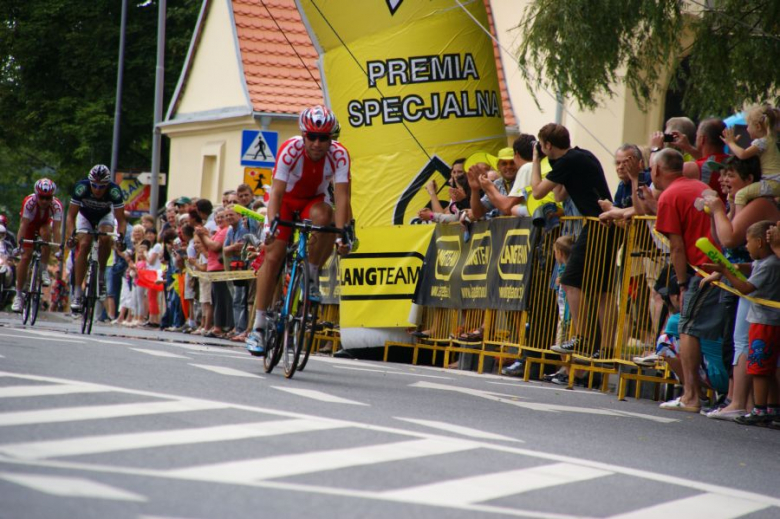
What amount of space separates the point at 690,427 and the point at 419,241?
7.04 m

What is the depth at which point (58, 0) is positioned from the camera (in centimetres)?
4744

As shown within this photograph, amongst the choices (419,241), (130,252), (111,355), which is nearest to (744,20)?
(419,241)

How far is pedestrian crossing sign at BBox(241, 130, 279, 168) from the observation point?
926 inches

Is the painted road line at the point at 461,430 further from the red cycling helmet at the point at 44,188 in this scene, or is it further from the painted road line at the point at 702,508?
the red cycling helmet at the point at 44,188

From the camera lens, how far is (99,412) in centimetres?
742

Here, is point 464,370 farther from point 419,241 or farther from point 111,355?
point 111,355

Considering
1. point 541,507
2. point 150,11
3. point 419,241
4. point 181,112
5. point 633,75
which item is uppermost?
point 150,11

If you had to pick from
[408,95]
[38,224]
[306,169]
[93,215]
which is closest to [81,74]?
[38,224]

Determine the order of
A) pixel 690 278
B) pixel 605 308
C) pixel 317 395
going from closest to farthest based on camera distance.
Result: pixel 317 395 < pixel 690 278 < pixel 605 308

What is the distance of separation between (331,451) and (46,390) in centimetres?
232

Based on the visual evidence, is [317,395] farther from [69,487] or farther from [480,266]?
[480,266]

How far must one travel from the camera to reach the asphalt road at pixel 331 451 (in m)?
5.47

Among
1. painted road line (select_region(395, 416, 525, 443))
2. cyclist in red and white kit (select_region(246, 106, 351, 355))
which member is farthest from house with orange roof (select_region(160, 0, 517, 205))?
painted road line (select_region(395, 416, 525, 443))

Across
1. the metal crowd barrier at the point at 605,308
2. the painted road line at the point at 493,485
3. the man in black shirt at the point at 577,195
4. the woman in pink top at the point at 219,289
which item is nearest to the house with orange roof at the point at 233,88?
the woman in pink top at the point at 219,289
